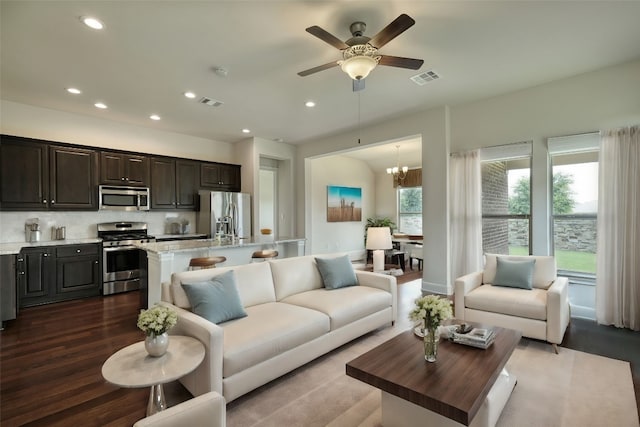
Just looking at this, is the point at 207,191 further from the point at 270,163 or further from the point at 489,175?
the point at 489,175

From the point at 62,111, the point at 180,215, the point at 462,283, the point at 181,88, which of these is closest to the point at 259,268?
the point at 462,283

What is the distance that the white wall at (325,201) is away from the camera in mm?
8219

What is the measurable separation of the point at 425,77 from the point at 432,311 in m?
3.11

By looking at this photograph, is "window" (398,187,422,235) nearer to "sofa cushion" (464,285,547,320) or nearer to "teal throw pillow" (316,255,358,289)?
"sofa cushion" (464,285,547,320)

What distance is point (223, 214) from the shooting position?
640 cm

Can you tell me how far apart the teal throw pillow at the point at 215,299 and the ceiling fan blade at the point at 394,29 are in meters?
2.40

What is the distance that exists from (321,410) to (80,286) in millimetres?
4691

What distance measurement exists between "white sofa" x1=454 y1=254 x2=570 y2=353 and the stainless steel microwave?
5.45 metres

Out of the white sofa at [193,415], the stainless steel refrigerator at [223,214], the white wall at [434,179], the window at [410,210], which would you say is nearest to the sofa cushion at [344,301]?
the white sofa at [193,415]

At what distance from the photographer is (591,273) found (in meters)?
3.99

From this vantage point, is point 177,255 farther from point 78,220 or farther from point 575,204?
point 575,204

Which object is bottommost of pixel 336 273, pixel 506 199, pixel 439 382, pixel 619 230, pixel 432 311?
pixel 439 382

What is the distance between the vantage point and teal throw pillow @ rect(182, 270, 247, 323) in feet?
7.98

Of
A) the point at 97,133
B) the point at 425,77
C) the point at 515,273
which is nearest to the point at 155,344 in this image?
the point at 515,273
